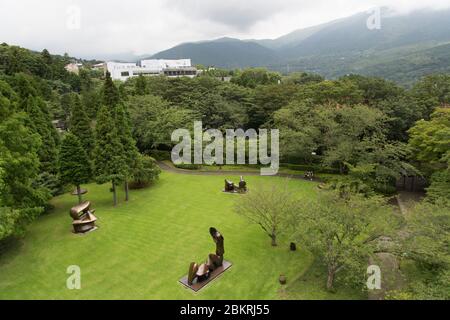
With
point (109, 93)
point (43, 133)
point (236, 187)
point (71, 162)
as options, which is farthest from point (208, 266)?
point (109, 93)

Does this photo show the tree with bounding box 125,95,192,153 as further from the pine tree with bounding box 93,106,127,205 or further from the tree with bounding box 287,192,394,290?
the tree with bounding box 287,192,394,290

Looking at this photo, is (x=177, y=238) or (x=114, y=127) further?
(x=114, y=127)

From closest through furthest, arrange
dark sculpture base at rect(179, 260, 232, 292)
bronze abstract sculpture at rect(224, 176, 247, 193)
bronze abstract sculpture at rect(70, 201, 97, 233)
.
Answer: dark sculpture base at rect(179, 260, 232, 292)
bronze abstract sculpture at rect(70, 201, 97, 233)
bronze abstract sculpture at rect(224, 176, 247, 193)

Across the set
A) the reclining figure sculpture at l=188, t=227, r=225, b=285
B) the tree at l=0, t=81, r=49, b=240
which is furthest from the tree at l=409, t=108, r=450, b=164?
the tree at l=0, t=81, r=49, b=240
